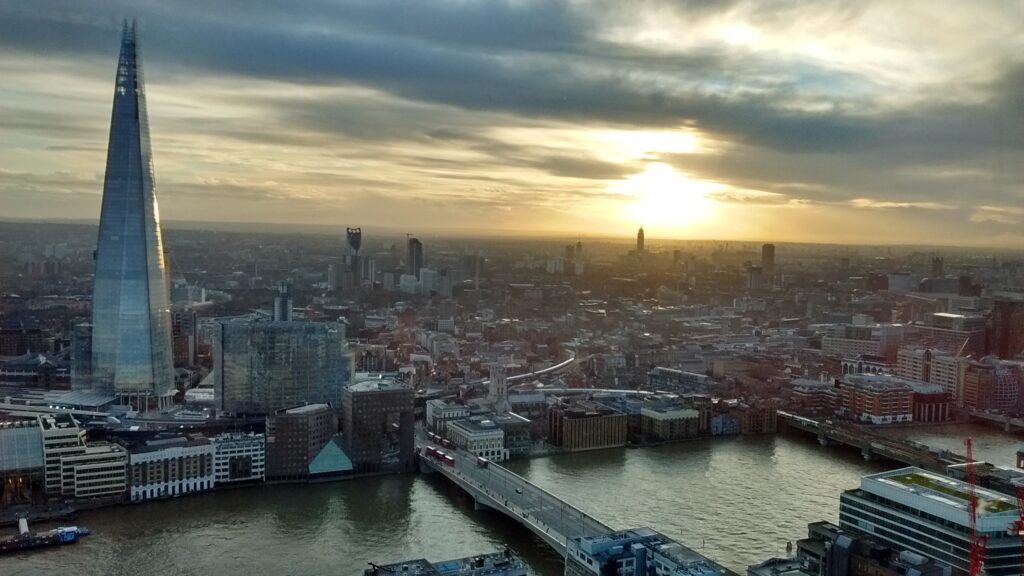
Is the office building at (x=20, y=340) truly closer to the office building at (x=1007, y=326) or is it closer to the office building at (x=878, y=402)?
the office building at (x=878, y=402)

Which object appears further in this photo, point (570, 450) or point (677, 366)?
point (677, 366)

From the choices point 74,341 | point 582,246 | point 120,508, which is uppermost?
point 582,246

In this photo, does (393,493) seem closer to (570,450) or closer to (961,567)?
(570,450)

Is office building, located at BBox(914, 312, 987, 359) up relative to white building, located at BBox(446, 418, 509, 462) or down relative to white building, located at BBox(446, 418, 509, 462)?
up

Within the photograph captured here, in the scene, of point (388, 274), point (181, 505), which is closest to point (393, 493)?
point (181, 505)

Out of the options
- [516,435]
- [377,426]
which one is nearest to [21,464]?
[377,426]

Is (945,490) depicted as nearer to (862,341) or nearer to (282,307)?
(862,341)

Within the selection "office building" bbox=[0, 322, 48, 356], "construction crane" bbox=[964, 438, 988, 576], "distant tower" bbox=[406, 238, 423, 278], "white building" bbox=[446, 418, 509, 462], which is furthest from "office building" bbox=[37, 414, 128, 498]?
"distant tower" bbox=[406, 238, 423, 278]

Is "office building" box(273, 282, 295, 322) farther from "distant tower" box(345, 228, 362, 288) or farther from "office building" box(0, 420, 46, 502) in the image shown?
"office building" box(0, 420, 46, 502)
